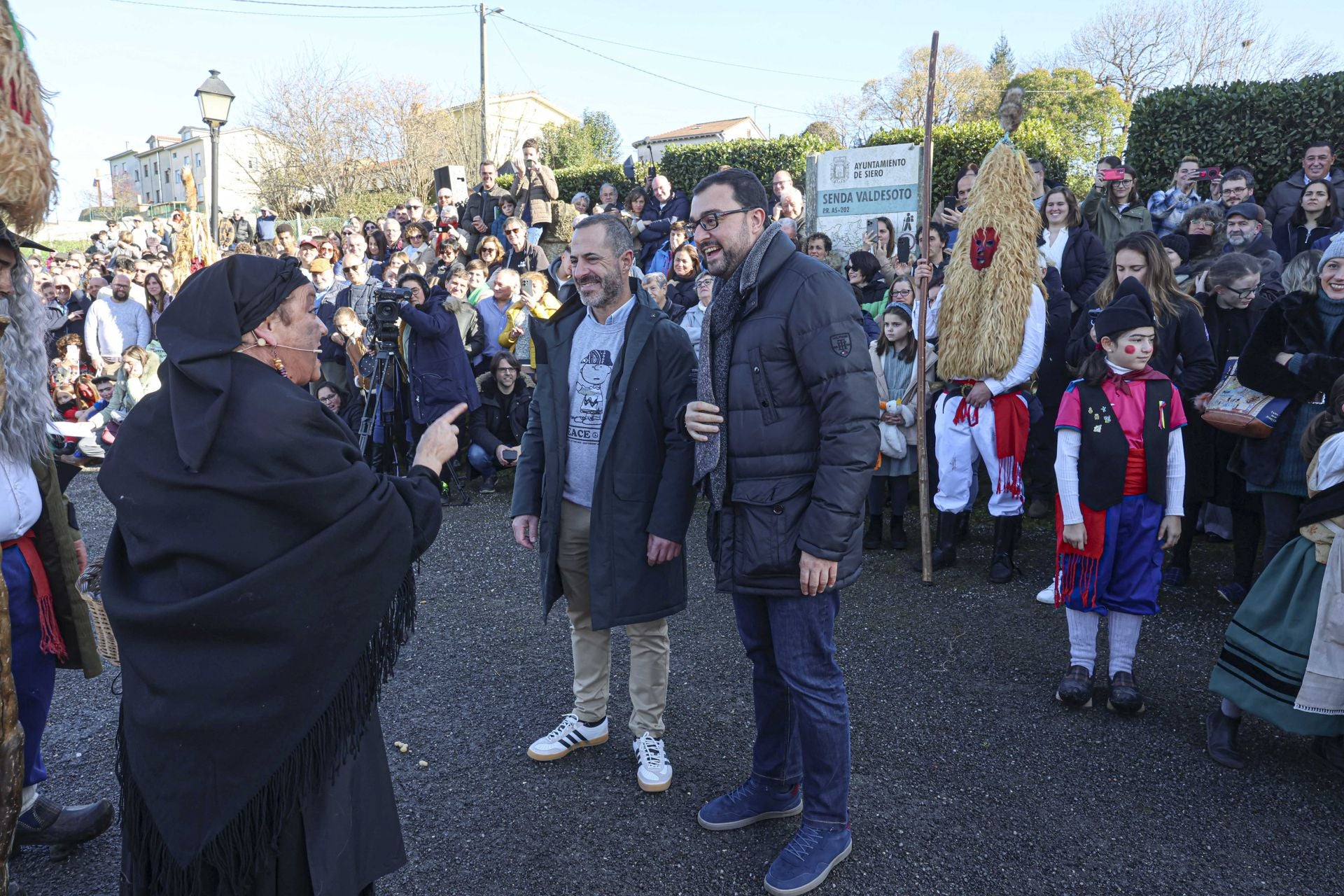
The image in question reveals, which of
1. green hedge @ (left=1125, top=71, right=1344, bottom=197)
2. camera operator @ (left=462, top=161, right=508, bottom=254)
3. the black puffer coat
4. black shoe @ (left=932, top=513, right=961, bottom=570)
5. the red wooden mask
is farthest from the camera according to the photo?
camera operator @ (left=462, top=161, right=508, bottom=254)

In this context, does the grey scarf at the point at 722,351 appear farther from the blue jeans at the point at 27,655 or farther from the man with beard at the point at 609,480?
the blue jeans at the point at 27,655

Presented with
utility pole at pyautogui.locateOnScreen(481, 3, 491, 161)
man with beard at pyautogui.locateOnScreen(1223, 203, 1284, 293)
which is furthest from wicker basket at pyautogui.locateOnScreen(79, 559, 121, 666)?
utility pole at pyautogui.locateOnScreen(481, 3, 491, 161)

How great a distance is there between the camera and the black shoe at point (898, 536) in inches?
248

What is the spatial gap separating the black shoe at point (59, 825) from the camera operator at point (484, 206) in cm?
1237

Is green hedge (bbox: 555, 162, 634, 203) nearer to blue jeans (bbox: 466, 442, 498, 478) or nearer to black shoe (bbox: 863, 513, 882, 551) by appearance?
blue jeans (bbox: 466, 442, 498, 478)

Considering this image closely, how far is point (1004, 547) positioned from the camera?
18.2ft

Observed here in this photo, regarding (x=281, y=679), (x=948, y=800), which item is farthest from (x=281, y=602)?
(x=948, y=800)

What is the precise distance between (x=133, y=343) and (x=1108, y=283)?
1122 cm

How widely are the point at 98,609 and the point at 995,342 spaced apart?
483cm

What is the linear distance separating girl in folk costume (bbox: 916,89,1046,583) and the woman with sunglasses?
93 cm

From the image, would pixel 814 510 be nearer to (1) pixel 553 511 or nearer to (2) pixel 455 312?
(1) pixel 553 511

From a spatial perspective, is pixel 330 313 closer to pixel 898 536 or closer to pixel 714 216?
pixel 898 536

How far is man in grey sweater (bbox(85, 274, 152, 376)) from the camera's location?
1126 cm

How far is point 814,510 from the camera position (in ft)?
8.64
